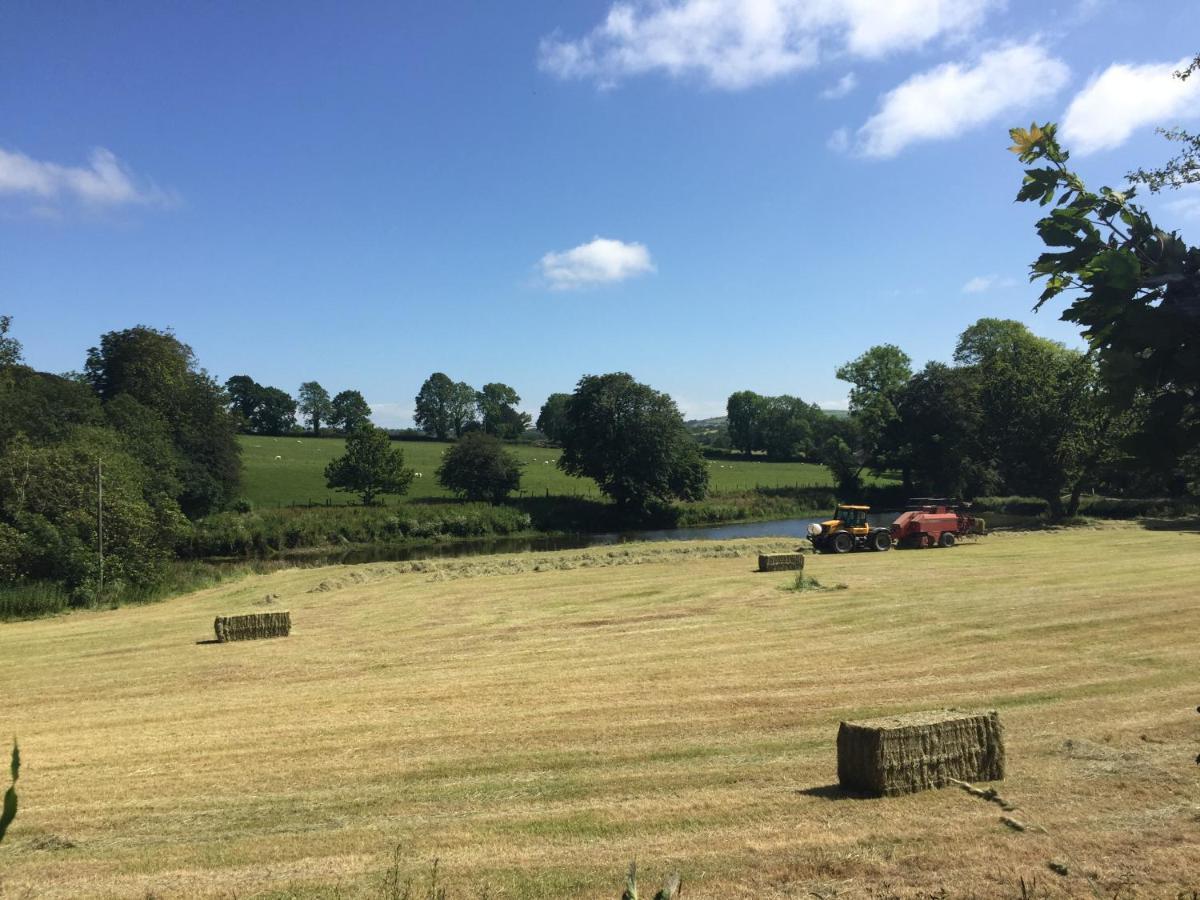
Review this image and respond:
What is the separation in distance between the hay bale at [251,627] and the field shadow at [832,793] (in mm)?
14462

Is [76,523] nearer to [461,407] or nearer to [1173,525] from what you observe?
[1173,525]

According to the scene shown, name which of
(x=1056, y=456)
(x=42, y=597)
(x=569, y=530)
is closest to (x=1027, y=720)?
(x=42, y=597)

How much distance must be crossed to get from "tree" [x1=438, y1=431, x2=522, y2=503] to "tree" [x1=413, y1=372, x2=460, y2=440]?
62.0 m

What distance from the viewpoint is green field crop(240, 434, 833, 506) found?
2554 inches

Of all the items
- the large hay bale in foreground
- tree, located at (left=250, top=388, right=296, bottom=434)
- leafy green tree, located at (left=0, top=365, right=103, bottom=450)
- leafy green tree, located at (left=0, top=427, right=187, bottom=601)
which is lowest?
the large hay bale in foreground

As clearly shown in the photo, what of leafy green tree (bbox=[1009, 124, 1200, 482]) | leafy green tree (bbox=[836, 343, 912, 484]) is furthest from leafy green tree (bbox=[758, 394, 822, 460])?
leafy green tree (bbox=[1009, 124, 1200, 482])

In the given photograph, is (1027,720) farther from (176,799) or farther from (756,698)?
(176,799)

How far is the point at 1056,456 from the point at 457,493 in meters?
41.9

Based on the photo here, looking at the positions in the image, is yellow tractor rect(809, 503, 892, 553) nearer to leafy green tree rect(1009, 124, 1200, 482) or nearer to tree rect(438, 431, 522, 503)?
leafy green tree rect(1009, 124, 1200, 482)

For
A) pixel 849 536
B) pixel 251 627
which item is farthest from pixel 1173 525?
pixel 251 627

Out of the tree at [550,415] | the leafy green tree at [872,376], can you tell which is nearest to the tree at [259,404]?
the tree at [550,415]

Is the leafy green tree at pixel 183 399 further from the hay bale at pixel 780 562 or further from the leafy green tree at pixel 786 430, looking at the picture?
the leafy green tree at pixel 786 430

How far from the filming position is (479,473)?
63.2 metres

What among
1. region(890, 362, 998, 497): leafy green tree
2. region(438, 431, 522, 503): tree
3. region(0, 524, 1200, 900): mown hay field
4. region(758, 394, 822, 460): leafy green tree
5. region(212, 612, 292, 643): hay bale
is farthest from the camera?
region(758, 394, 822, 460): leafy green tree
